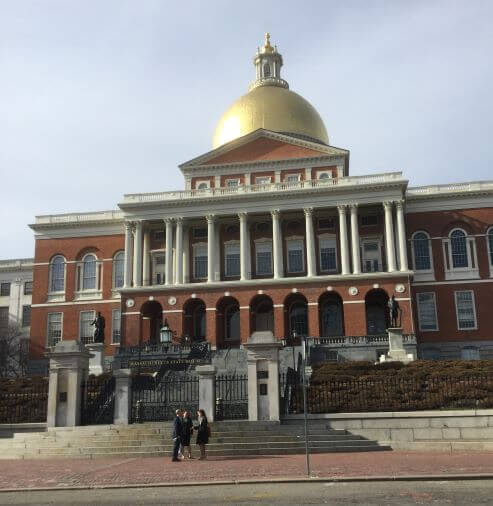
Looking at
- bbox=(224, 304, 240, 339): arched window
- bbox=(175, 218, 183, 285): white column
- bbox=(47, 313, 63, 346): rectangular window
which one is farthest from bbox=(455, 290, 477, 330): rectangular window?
bbox=(47, 313, 63, 346): rectangular window

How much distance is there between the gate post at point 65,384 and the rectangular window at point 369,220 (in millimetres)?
35592

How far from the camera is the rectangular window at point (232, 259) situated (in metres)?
55.8

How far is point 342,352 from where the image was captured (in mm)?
46781

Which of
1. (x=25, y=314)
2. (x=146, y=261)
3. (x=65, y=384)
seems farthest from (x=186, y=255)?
(x=65, y=384)

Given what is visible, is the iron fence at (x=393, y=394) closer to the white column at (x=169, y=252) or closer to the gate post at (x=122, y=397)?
the gate post at (x=122, y=397)

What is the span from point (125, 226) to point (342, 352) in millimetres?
21866

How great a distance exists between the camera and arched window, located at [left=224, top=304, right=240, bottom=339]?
55469 mm

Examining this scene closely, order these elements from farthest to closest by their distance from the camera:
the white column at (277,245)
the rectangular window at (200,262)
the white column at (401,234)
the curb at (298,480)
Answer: the rectangular window at (200,262) → the white column at (277,245) → the white column at (401,234) → the curb at (298,480)

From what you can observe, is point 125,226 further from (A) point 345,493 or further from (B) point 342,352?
(A) point 345,493

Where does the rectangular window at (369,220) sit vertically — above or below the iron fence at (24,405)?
above

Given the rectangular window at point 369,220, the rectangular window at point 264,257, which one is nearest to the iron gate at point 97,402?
the rectangular window at point 264,257

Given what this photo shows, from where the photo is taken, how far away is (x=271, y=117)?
204ft

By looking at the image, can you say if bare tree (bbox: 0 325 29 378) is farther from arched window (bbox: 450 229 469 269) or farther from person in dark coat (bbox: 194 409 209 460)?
person in dark coat (bbox: 194 409 209 460)

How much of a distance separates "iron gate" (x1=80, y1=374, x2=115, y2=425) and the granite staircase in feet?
5.31
